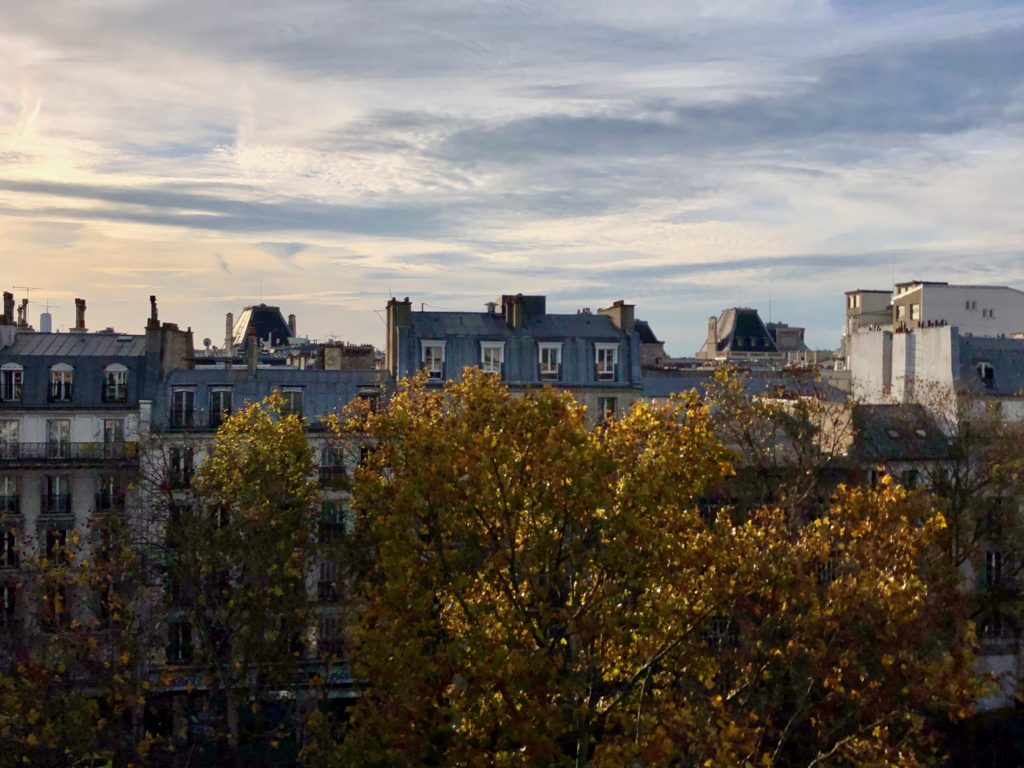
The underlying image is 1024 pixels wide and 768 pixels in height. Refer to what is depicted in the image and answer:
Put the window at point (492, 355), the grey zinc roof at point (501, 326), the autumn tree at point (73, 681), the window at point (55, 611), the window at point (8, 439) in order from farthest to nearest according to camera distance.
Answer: the grey zinc roof at point (501, 326) < the window at point (492, 355) < the window at point (8, 439) < the window at point (55, 611) < the autumn tree at point (73, 681)

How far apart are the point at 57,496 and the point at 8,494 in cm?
168

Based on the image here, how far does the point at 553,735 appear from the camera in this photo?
1755cm

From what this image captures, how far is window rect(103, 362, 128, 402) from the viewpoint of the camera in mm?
41219

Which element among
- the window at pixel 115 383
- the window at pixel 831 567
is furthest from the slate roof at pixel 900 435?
the window at pixel 115 383

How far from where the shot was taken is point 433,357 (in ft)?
147

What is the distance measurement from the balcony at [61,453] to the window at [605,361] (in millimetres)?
18064

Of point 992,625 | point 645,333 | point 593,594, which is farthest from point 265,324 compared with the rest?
point 593,594

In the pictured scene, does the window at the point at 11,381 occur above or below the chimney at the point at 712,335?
below

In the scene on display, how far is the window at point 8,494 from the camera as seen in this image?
3912 centimetres

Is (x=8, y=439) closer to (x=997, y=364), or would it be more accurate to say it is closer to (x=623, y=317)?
(x=623, y=317)

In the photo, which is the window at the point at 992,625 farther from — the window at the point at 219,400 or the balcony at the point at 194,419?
the window at the point at 219,400

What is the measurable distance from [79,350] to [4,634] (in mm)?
15748

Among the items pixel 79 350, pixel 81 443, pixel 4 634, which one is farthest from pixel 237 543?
pixel 79 350

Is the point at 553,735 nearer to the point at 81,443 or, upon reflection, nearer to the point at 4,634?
the point at 4,634
